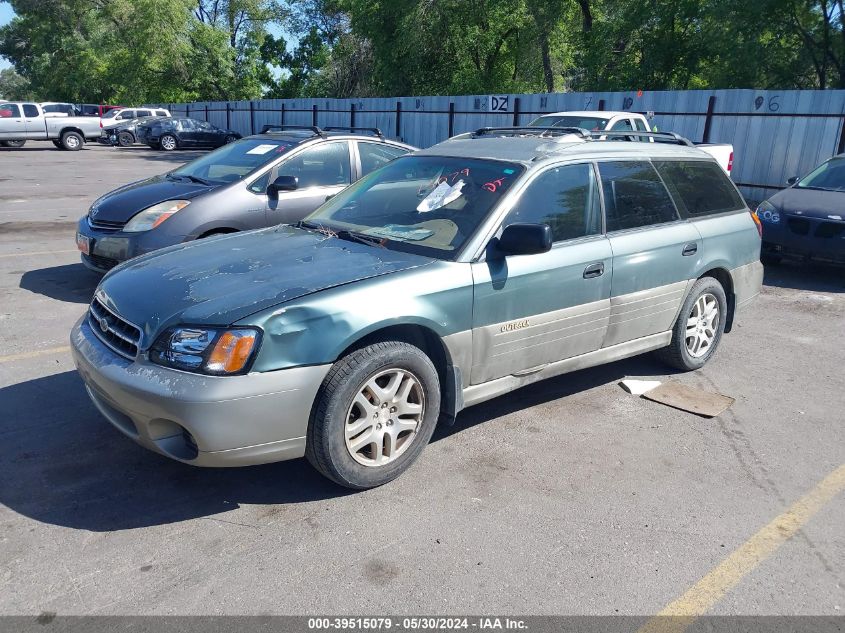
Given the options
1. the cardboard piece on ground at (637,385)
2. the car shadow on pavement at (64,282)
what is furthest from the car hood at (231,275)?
the car shadow on pavement at (64,282)

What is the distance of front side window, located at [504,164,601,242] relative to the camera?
4254 millimetres

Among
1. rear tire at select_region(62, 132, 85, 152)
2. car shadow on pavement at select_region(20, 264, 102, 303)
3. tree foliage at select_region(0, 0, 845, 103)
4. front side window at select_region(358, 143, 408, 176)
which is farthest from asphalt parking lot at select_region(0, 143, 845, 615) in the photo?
rear tire at select_region(62, 132, 85, 152)

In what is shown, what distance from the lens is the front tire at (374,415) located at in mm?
3383

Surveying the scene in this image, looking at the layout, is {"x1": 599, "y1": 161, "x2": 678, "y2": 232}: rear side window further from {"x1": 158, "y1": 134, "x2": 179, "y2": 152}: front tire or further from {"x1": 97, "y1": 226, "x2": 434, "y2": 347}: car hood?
{"x1": 158, "y1": 134, "x2": 179, "y2": 152}: front tire

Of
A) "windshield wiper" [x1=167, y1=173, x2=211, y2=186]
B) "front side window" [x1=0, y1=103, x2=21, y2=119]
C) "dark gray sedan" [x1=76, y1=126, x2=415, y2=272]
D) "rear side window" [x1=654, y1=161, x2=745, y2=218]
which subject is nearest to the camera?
"rear side window" [x1=654, y1=161, x2=745, y2=218]

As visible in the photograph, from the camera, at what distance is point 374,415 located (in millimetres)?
3580

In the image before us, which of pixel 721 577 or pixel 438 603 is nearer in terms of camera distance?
pixel 438 603

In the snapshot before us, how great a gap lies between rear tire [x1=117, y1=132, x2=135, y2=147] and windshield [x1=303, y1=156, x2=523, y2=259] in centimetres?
3168

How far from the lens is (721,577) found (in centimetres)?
308

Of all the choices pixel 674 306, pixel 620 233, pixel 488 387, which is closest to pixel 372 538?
pixel 488 387

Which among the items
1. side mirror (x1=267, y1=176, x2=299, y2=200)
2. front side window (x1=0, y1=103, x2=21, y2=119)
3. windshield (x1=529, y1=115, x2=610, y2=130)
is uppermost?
windshield (x1=529, y1=115, x2=610, y2=130)

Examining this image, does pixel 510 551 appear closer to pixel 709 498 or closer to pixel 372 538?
pixel 372 538

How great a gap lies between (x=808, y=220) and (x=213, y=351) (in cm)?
804

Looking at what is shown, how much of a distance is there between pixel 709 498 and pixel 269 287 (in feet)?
8.22
